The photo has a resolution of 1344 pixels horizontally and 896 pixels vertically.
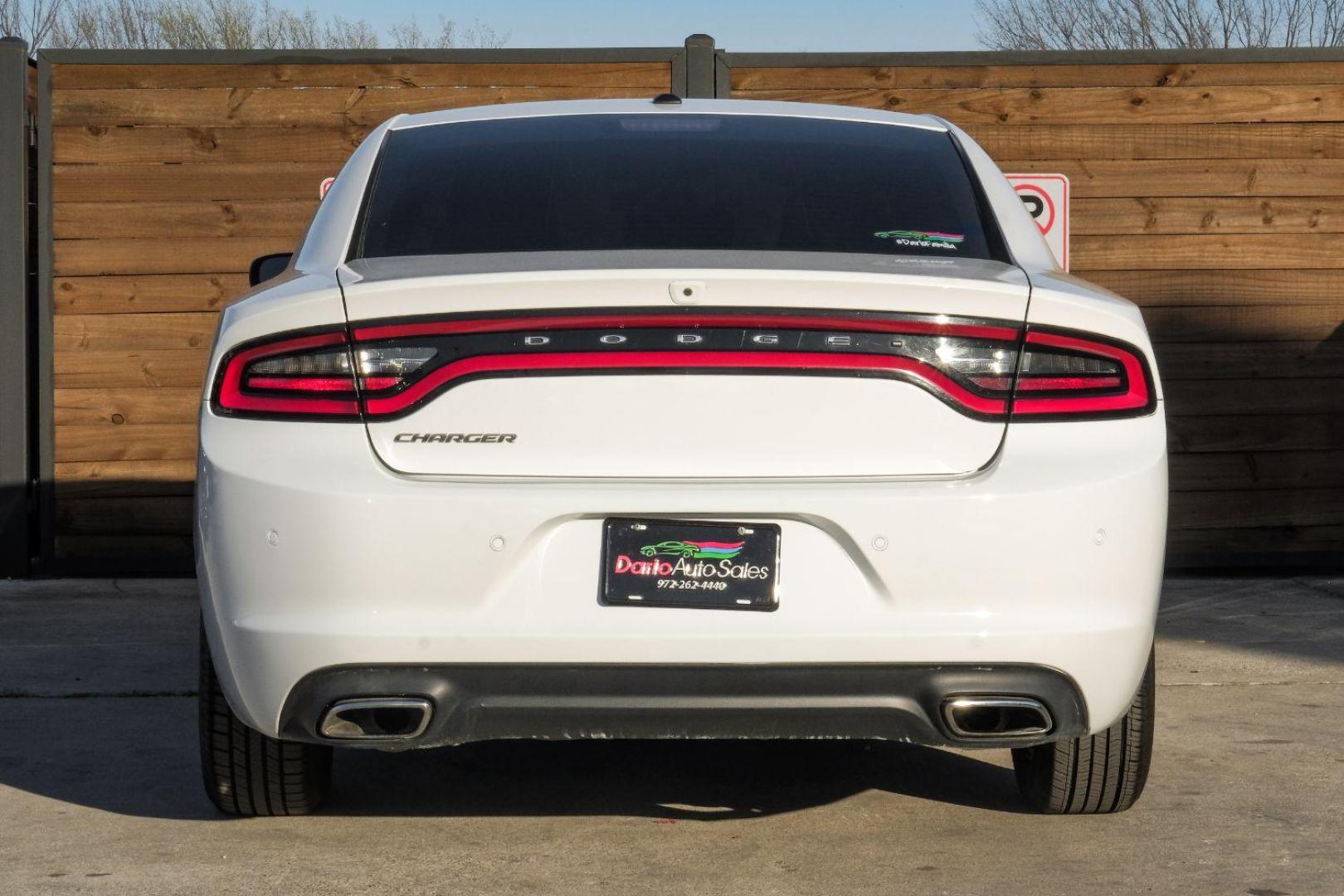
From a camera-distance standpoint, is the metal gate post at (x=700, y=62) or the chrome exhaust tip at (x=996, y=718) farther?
the metal gate post at (x=700, y=62)

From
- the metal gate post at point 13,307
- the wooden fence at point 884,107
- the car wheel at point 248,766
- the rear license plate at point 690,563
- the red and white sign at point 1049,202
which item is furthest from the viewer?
the wooden fence at point 884,107

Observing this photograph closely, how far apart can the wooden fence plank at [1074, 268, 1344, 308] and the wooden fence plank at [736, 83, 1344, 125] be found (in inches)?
28.8

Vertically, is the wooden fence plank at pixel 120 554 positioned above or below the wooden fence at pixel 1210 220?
below

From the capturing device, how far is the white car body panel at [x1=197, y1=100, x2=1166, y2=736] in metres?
3.21

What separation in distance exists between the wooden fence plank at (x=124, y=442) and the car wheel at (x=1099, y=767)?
5548mm

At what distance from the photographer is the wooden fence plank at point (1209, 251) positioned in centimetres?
866

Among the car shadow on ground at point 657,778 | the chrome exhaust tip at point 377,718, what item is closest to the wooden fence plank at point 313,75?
the car shadow on ground at point 657,778

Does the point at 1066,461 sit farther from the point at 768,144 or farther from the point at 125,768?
the point at 125,768

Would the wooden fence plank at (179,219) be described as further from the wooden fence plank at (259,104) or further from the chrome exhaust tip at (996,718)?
the chrome exhaust tip at (996,718)

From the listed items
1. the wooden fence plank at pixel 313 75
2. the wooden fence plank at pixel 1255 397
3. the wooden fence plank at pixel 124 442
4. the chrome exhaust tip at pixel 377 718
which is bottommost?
the wooden fence plank at pixel 124 442

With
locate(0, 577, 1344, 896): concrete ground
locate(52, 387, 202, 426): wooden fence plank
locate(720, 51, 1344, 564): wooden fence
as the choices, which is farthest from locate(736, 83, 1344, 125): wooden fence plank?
locate(0, 577, 1344, 896): concrete ground

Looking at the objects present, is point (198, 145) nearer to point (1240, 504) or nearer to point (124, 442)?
point (124, 442)

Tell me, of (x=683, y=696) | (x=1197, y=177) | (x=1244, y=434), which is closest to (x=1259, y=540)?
(x=1244, y=434)

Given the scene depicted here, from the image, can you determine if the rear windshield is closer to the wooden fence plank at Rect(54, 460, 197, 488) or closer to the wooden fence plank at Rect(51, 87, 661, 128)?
the wooden fence plank at Rect(51, 87, 661, 128)
